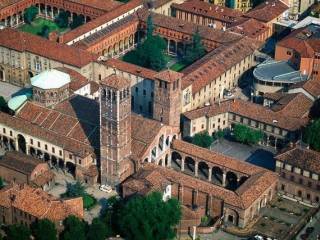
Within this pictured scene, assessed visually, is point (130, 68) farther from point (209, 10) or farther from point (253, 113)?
point (209, 10)

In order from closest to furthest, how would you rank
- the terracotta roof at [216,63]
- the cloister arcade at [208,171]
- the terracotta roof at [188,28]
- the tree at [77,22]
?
the cloister arcade at [208,171]
the terracotta roof at [216,63]
the terracotta roof at [188,28]
the tree at [77,22]

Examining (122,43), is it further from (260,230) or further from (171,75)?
(260,230)

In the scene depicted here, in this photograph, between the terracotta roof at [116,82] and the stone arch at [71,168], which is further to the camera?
the stone arch at [71,168]

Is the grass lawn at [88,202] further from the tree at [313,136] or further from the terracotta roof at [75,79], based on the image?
the tree at [313,136]

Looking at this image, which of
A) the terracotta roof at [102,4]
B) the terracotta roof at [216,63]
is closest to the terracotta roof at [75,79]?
the terracotta roof at [216,63]

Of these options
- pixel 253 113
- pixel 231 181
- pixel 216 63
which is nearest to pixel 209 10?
pixel 216 63

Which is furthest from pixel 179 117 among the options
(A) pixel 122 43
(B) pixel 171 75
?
(A) pixel 122 43
